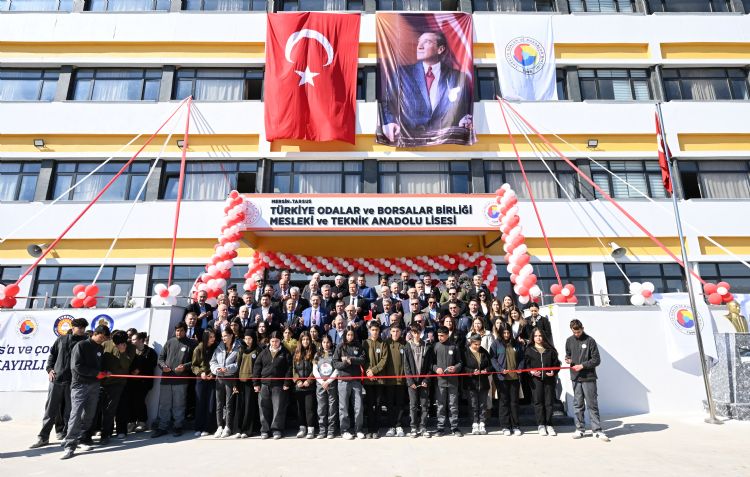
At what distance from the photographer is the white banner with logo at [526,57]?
14.0 metres

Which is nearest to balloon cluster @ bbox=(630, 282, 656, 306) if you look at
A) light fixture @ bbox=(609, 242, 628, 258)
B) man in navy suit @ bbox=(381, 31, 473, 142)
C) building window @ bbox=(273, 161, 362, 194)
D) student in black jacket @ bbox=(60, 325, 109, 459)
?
light fixture @ bbox=(609, 242, 628, 258)

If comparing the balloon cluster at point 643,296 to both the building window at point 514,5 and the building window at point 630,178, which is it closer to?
the building window at point 630,178

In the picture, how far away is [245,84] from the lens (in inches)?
570

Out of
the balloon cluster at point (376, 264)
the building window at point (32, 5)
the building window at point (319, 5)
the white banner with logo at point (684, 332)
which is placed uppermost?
the building window at point (319, 5)

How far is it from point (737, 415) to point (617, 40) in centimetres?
1250

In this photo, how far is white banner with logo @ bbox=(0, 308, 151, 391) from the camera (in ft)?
26.6

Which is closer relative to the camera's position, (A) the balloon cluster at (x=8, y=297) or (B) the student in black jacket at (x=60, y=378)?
(B) the student in black jacket at (x=60, y=378)

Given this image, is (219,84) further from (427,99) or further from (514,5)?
(514,5)

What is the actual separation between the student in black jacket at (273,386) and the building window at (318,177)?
7.57 meters

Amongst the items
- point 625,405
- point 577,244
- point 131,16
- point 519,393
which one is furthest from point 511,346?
point 131,16

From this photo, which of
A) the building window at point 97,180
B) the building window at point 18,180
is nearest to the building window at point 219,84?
the building window at point 97,180

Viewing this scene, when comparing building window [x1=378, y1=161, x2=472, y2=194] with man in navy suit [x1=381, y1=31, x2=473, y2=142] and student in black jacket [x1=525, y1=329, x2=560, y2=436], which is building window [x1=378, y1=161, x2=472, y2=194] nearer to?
man in navy suit [x1=381, y1=31, x2=473, y2=142]

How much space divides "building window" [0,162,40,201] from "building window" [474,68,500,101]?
48.0ft

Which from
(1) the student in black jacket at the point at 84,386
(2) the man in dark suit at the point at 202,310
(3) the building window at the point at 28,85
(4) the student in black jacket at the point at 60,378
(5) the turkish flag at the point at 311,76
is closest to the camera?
(1) the student in black jacket at the point at 84,386
